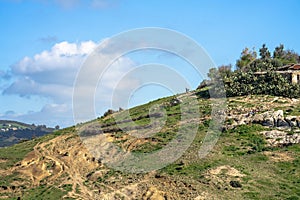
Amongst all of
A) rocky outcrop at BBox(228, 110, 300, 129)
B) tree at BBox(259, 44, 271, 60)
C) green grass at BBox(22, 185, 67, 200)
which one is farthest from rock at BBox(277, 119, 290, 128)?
tree at BBox(259, 44, 271, 60)

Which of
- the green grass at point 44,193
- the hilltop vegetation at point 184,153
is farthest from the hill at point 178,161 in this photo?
the hilltop vegetation at point 184,153

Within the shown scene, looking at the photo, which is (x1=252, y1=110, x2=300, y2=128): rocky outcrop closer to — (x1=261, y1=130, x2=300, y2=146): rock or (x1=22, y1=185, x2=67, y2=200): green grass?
(x1=261, y1=130, x2=300, y2=146): rock

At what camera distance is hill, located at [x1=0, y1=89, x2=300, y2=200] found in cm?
5238

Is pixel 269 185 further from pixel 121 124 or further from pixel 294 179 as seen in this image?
pixel 121 124

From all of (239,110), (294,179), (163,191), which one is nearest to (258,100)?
(239,110)

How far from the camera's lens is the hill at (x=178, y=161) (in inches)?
2062

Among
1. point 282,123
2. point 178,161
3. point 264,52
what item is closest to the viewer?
point 178,161

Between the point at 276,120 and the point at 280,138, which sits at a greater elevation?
the point at 276,120

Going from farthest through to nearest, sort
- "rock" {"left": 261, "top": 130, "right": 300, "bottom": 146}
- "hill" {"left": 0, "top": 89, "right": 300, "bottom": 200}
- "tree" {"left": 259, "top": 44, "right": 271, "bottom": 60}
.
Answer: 1. "tree" {"left": 259, "top": 44, "right": 271, "bottom": 60}
2. "rock" {"left": 261, "top": 130, "right": 300, "bottom": 146}
3. "hill" {"left": 0, "top": 89, "right": 300, "bottom": 200}

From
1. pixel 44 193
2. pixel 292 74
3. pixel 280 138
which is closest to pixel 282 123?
pixel 280 138

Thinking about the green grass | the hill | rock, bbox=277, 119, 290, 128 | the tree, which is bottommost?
the green grass

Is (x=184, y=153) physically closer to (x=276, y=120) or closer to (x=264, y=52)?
(x=276, y=120)

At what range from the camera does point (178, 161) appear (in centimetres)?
5947

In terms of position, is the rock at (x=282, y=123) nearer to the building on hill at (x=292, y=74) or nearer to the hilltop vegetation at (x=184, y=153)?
the hilltop vegetation at (x=184, y=153)
